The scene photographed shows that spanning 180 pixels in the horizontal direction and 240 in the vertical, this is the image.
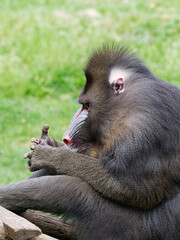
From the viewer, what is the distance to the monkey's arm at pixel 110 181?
4871 mm

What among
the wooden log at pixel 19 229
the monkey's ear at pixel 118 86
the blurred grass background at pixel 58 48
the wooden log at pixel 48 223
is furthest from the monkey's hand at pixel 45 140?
the blurred grass background at pixel 58 48

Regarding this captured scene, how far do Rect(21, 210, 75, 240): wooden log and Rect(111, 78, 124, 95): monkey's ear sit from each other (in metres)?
1.41

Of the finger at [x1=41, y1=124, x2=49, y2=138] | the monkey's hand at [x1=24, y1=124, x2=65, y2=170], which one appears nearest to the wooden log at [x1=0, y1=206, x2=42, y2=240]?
the monkey's hand at [x1=24, y1=124, x2=65, y2=170]

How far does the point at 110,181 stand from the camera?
16.1 ft

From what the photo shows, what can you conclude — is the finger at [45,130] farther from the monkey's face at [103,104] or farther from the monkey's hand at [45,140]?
the monkey's face at [103,104]

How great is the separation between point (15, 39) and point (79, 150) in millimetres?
7383

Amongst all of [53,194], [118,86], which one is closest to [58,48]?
[118,86]

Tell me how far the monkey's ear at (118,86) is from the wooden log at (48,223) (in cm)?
141

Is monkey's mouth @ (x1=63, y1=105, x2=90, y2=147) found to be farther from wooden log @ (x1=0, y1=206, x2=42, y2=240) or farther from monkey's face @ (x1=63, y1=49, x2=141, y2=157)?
wooden log @ (x1=0, y1=206, x2=42, y2=240)

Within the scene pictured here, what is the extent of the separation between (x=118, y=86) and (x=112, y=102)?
187mm

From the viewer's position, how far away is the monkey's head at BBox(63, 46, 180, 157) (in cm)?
500

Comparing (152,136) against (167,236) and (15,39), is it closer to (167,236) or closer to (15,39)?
(167,236)

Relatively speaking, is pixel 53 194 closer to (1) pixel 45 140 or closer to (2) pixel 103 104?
(1) pixel 45 140

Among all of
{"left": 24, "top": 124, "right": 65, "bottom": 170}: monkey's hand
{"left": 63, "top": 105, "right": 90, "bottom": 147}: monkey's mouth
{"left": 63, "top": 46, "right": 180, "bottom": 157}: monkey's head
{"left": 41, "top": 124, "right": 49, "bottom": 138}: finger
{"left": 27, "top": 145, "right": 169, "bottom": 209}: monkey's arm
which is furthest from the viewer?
{"left": 41, "top": 124, "right": 49, "bottom": 138}: finger
